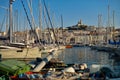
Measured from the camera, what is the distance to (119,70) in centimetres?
1630

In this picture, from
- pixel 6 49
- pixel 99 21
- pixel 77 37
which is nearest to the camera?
pixel 6 49

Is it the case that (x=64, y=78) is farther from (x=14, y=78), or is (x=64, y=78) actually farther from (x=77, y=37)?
(x=77, y=37)

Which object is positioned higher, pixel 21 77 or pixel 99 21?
pixel 99 21

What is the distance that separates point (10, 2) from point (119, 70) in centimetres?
2806

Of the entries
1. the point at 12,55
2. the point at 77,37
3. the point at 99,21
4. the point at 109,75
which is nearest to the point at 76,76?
the point at 109,75

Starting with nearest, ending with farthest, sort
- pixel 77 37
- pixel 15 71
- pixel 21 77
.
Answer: pixel 21 77 < pixel 15 71 < pixel 77 37

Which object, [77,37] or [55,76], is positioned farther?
[77,37]

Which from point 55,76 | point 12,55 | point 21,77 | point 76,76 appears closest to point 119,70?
point 76,76

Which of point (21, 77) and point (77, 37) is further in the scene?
point (77, 37)

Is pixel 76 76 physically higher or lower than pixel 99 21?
lower

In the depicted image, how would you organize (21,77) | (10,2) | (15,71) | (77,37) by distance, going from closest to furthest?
(21,77) → (15,71) → (10,2) → (77,37)

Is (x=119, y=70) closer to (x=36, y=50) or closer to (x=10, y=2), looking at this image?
(x=36, y=50)

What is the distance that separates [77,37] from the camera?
169m

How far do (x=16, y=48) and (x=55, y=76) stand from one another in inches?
788
